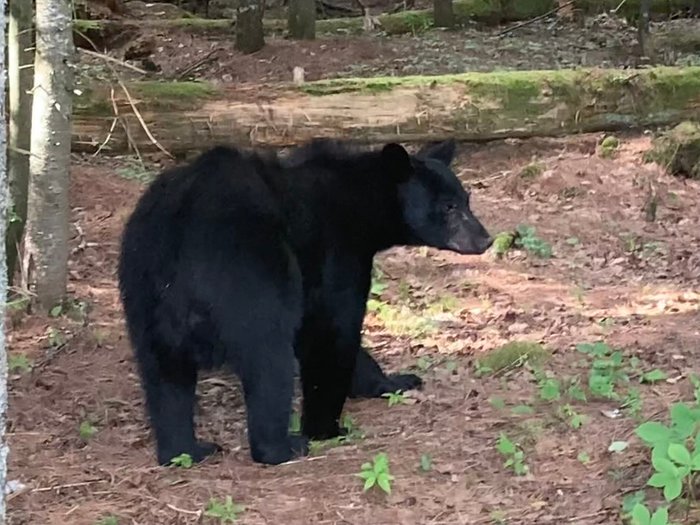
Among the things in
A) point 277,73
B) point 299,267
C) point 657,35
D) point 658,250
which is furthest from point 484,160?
point 657,35

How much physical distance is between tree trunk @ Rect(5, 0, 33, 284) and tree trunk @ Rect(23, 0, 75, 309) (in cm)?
42

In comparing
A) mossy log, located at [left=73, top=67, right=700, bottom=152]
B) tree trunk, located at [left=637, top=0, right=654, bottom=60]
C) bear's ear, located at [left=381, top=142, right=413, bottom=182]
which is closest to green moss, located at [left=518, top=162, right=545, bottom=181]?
mossy log, located at [left=73, top=67, right=700, bottom=152]

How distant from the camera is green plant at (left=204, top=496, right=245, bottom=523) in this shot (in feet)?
14.0

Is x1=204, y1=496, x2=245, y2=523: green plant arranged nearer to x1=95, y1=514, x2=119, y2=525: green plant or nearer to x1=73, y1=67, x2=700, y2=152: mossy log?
x1=95, y1=514, x2=119, y2=525: green plant

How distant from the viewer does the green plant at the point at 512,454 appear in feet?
15.1

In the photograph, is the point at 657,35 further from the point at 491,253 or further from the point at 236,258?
the point at 236,258

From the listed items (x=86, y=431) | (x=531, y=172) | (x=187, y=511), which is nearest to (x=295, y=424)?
(x=86, y=431)

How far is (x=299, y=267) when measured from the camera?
5.25m

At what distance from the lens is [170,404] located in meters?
5.02

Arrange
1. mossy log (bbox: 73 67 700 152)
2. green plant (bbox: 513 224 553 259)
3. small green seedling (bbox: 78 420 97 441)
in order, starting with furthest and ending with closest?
mossy log (bbox: 73 67 700 152) → green plant (bbox: 513 224 553 259) → small green seedling (bbox: 78 420 97 441)

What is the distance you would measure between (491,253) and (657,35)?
9.97m

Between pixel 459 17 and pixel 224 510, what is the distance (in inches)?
637

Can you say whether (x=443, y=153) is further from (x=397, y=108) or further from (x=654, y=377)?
(x=397, y=108)

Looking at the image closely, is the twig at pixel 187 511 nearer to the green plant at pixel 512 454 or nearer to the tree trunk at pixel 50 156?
the green plant at pixel 512 454
